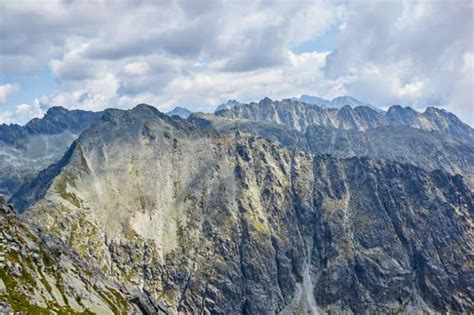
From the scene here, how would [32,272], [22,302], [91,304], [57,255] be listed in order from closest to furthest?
[22,302], [32,272], [91,304], [57,255]

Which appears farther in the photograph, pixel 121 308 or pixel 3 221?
pixel 121 308

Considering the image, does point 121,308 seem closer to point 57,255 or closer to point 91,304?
point 91,304

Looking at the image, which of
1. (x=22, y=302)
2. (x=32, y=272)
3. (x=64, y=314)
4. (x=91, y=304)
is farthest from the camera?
(x=91, y=304)

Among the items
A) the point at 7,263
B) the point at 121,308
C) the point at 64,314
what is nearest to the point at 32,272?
the point at 7,263

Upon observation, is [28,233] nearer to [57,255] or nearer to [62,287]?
[57,255]

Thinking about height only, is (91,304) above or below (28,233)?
below

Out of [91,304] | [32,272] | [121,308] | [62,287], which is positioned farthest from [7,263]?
[121,308]

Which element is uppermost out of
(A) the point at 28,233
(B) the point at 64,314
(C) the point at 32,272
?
(A) the point at 28,233
